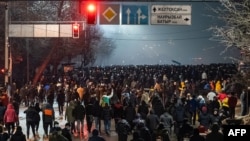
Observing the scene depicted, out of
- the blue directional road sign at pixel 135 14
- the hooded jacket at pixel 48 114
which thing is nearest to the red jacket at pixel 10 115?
the hooded jacket at pixel 48 114

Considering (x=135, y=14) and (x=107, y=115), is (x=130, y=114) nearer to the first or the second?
(x=107, y=115)

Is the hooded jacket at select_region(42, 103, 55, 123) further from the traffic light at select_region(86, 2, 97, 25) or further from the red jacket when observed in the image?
the traffic light at select_region(86, 2, 97, 25)

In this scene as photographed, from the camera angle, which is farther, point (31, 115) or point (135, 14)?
point (135, 14)

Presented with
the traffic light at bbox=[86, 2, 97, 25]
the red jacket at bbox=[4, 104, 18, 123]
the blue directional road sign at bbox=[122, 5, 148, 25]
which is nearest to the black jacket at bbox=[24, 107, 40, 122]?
the red jacket at bbox=[4, 104, 18, 123]

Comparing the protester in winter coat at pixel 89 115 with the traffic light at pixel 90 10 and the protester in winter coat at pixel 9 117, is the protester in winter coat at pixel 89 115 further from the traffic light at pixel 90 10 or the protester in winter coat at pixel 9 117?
the traffic light at pixel 90 10

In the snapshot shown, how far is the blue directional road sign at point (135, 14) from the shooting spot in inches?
1006

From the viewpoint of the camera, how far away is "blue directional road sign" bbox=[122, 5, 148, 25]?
83.8 feet

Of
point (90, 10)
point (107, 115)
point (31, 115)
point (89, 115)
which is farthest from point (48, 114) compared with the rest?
point (90, 10)

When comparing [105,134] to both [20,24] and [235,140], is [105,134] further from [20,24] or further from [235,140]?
[20,24]

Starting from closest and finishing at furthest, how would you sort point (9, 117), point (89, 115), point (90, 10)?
point (9, 117) < point (90, 10) < point (89, 115)

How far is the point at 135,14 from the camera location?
25.7 metres

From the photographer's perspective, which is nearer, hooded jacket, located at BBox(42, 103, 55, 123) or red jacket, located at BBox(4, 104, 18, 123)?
hooded jacket, located at BBox(42, 103, 55, 123)

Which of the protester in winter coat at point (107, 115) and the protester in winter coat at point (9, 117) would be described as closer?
the protester in winter coat at point (9, 117)

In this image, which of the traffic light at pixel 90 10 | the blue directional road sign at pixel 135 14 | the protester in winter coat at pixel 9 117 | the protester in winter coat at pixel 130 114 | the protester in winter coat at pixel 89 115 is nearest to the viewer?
the protester in winter coat at pixel 9 117
